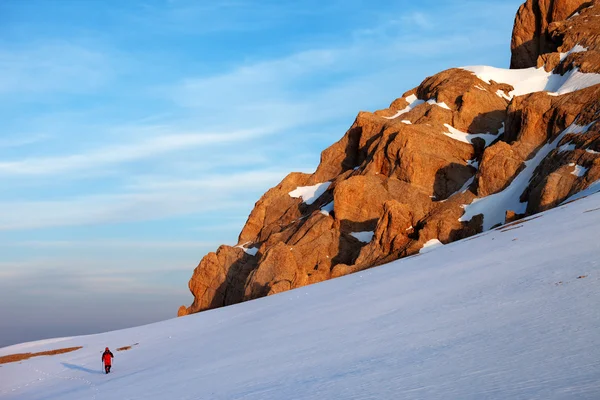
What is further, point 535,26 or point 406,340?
point 535,26

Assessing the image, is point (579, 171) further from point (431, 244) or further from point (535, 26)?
point (535, 26)

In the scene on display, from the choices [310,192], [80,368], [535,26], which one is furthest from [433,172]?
[80,368]

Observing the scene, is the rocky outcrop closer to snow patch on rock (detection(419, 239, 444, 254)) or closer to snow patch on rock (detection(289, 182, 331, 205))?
snow patch on rock (detection(289, 182, 331, 205))

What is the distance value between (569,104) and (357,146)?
95.5ft

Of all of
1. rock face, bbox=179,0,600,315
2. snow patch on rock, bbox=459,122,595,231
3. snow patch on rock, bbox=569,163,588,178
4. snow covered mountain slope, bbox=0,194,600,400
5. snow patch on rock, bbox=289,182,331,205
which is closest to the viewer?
snow covered mountain slope, bbox=0,194,600,400

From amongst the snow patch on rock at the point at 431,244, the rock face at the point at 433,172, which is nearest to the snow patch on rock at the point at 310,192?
the rock face at the point at 433,172

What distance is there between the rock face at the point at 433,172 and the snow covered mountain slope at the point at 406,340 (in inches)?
783

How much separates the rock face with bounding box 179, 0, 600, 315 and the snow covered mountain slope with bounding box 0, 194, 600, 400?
19.9 meters

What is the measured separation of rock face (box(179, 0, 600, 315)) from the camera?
63844 millimetres

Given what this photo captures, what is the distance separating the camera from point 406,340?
818 inches

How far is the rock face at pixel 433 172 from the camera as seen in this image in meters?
63.8

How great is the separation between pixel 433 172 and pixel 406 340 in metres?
57.3

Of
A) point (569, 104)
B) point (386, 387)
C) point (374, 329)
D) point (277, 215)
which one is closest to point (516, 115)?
point (569, 104)

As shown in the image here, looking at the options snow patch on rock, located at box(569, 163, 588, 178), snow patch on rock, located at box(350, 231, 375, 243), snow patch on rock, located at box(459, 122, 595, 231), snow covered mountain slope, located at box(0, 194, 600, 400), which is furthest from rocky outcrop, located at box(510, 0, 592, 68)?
snow covered mountain slope, located at box(0, 194, 600, 400)
